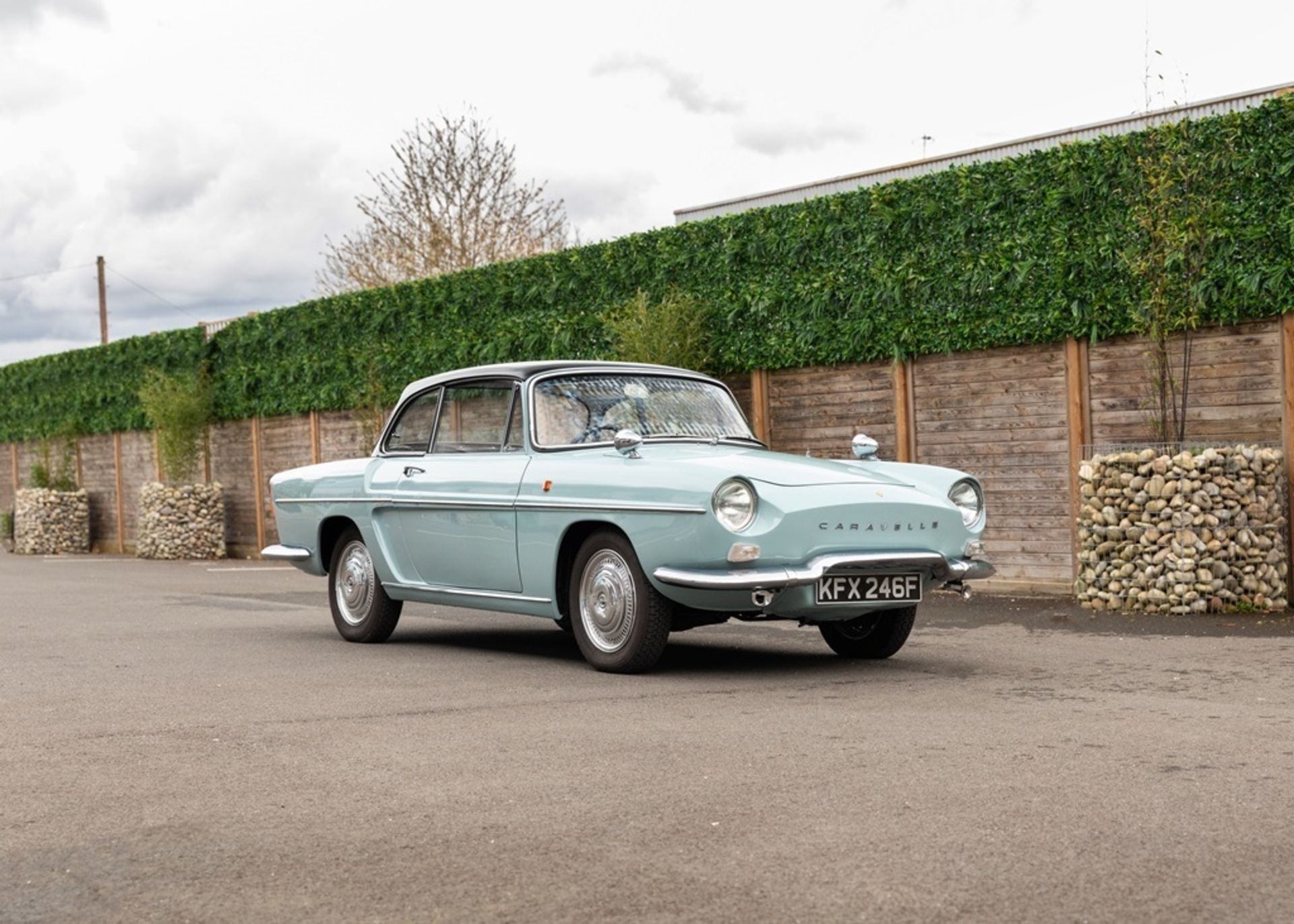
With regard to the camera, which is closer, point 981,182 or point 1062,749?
point 1062,749

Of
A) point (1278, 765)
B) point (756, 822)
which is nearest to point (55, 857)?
point (756, 822)

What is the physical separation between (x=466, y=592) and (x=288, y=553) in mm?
1996

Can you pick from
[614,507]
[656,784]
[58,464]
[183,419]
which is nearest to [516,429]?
[614,507]

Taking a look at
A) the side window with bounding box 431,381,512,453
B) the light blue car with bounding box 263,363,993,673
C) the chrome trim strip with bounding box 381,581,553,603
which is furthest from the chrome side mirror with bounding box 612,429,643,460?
the side window with bounding box 431,381,512,453

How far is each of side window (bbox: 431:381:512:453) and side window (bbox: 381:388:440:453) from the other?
0.31 feet

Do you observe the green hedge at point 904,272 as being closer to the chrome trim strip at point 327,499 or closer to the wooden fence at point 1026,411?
the wooden fence at point 1026,411

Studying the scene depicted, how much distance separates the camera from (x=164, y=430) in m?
25.0

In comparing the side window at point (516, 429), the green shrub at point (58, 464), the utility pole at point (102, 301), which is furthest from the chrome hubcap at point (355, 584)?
the utility pole at point (102, 301)

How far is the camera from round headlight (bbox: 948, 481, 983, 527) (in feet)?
28.4

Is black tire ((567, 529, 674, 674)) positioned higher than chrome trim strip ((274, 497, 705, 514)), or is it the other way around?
chrome trim strip ((274, 497, 705, 514))

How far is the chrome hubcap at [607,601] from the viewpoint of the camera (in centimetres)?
801

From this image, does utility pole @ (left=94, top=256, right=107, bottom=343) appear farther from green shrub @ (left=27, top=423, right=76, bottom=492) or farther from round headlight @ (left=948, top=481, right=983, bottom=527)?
round headlight @ (left=948, top=481, right=983, bottom=527)

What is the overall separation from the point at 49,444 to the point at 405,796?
26.9 m

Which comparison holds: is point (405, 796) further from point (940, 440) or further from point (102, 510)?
point (102, 510)
